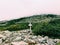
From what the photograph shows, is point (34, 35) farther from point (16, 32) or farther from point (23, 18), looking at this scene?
point (23, 18)

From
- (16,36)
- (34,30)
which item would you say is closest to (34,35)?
(34,30)

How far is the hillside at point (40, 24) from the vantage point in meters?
4.14

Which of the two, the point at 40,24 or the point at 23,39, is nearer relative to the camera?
the point at 23,39

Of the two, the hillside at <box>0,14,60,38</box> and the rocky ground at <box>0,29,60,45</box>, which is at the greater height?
the hillside at <box>0,14,60,38</box>

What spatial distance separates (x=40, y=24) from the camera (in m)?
4.38

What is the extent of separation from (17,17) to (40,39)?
128 cm

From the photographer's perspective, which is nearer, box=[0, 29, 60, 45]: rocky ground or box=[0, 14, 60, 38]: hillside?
box=[0, 29, 60, 45]: rocky ground

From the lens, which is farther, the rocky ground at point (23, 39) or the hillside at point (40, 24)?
the hillside at point (40, 24)

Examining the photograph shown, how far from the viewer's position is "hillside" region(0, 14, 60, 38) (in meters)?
4.14

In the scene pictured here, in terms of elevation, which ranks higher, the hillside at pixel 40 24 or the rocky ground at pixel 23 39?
the hillside at pixel 40 24

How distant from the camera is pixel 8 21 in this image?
4.95 meters

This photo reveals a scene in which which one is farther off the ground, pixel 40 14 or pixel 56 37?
pixel 40 14

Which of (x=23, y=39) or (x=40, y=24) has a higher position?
(x=40, y=24)

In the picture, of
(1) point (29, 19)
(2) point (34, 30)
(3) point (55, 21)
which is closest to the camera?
(2) point (34, 30)
